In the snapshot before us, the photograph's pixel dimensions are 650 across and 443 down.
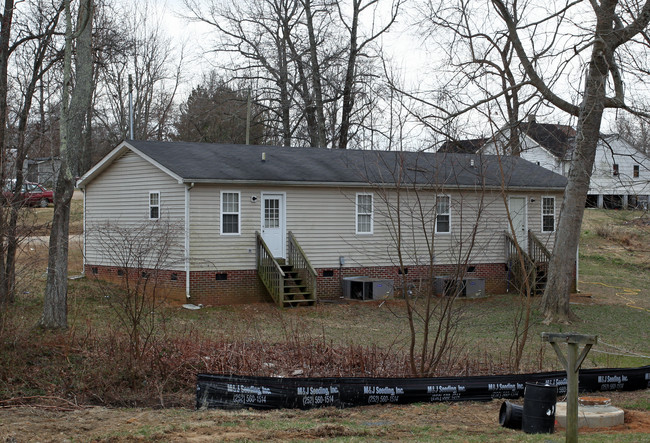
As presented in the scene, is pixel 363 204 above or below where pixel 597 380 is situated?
above

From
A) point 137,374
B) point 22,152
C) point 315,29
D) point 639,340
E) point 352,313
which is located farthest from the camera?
point 315,29

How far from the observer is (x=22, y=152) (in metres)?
15.0

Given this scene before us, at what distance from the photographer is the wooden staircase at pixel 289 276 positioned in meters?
19.8

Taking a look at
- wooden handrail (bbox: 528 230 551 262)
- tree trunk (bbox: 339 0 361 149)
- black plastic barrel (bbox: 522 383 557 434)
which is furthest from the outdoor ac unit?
tree trunk (bbox: 339 0 361 149)

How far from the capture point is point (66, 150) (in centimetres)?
1338

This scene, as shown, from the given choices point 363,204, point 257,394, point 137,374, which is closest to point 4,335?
point 137,374

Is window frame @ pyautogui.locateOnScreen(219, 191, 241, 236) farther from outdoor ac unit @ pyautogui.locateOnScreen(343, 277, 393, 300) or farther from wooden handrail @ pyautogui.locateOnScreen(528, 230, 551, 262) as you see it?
wooden handrail @ pyautogui.locateOnScreen(528, 230, 551, 262)

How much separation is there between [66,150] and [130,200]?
848 cm

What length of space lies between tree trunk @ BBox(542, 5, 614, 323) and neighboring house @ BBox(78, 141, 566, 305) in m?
1.83

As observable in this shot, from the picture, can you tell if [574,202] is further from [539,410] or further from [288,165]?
[539,410]

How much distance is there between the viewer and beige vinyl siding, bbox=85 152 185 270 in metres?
19.9

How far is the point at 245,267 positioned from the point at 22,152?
7.57 metres

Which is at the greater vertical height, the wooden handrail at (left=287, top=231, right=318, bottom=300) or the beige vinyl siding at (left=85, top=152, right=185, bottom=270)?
the beige vinyl siding at (left=85, top=152, right=185, bottom=270)

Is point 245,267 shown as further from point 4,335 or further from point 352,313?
point 4,335
